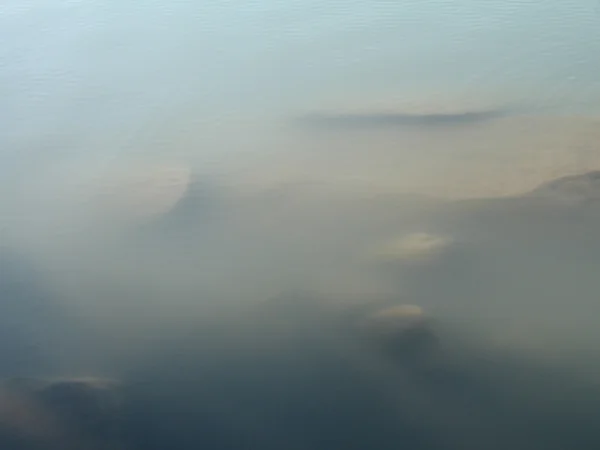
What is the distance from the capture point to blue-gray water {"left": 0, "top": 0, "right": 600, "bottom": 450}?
2822 millimetres

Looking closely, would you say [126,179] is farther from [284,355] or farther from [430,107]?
[430,107]

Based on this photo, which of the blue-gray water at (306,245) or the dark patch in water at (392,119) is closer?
the blue-gray water at (306,245)

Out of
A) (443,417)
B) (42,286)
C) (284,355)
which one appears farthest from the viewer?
(42,286)

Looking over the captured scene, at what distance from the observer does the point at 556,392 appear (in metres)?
2.81

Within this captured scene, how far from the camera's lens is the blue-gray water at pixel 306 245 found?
9.26 feet

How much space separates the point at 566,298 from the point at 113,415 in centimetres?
179

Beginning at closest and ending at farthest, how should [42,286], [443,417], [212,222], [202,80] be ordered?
[443,417]
[42,286]
[212,222]
[202,80]

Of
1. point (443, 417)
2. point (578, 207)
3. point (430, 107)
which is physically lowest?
point (443, 417)

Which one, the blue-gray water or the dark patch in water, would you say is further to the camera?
the dark patch in water

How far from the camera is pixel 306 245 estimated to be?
11.3ft

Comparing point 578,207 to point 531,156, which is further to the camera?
point 531,156

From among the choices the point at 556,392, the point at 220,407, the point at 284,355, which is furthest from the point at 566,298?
the point at 220,407

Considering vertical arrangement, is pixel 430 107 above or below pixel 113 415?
above

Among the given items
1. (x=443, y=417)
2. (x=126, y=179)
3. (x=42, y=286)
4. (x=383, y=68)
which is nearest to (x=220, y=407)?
(x=443, y=417)
